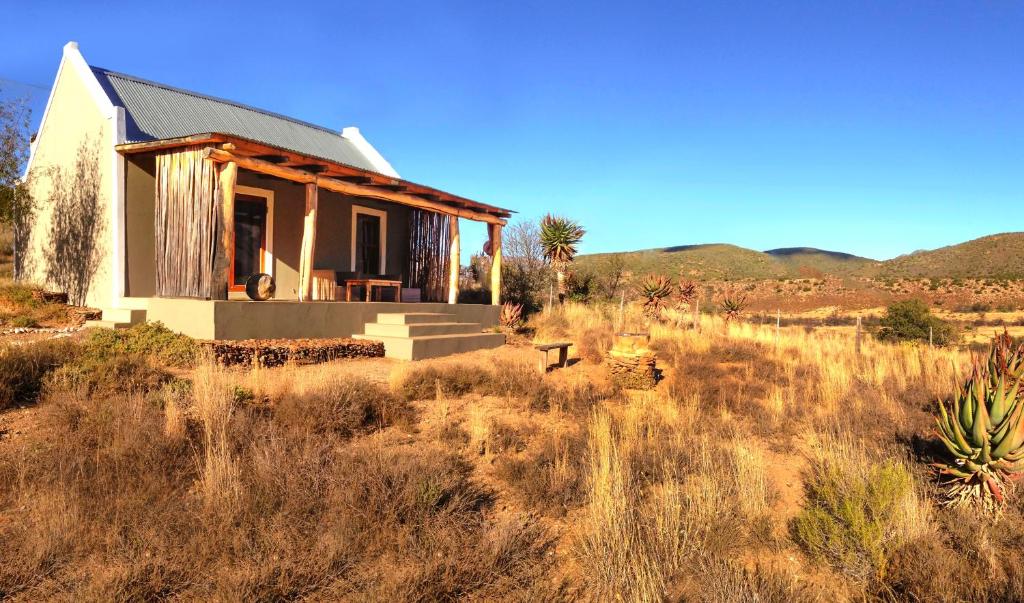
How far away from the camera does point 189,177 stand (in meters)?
9.83

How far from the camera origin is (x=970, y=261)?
174 feet

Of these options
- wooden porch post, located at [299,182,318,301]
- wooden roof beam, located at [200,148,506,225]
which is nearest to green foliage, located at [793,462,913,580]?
wooden porch post, located at [299,182,318,301]

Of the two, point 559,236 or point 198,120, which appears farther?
point 559,236

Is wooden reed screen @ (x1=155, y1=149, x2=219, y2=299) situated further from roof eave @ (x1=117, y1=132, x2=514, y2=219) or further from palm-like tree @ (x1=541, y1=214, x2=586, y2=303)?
palm-like tree @ (x1=541, y1=214, x2=586, y2=303)

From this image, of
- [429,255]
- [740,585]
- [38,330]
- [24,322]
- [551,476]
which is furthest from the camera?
[429,255]

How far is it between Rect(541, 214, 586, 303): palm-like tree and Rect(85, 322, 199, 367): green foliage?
1310 cm

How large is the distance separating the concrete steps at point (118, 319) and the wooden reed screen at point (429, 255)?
6770 millimetres

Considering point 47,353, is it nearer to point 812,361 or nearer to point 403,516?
point 403,516

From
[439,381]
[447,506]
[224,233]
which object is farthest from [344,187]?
[447,506]

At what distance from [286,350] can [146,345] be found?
1867mm

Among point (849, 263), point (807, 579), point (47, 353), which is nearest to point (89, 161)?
point (47, 353)

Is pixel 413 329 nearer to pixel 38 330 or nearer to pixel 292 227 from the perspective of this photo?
pixel 292 227

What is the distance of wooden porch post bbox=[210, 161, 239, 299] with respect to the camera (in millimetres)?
9367

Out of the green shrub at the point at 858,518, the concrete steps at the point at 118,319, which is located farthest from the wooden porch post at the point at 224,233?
the green shrub at the point at 858,518
